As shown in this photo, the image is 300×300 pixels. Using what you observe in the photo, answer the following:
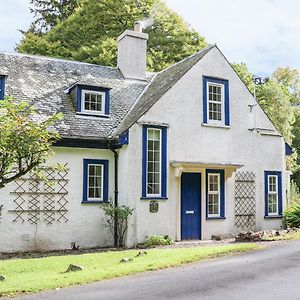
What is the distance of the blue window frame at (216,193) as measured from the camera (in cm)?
1767

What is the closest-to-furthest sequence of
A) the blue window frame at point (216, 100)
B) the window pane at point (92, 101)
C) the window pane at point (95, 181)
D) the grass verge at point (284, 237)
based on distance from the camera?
the grass verge at point (284, 237) < the window pane at point (95, 181) < the window pane at point (92, 101) < the blue window frame at point (216, 100)

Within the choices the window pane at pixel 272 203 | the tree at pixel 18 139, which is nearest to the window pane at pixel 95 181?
the tree at pixel 18 139

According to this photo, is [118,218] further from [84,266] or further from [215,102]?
[215,102]

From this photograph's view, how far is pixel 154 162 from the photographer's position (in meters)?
16.4

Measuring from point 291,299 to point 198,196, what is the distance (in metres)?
9.90

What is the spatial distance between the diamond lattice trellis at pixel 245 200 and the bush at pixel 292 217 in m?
1.72

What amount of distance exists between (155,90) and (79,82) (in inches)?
130

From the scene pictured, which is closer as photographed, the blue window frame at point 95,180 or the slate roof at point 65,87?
the blue window frame at point 95,180

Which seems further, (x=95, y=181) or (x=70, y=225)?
(x=95, y=181)

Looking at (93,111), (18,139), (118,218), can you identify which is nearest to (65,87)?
(93,111)

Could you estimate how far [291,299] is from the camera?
298 inches

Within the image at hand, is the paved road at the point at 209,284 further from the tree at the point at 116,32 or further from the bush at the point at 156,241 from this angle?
the tree at the point at 116,32

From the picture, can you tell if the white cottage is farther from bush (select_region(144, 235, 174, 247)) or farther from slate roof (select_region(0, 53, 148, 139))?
bush (select_region(144, 235, 174, 247))

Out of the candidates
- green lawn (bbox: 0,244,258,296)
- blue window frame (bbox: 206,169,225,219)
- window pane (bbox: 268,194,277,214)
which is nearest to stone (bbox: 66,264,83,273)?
green lawn (bbox: 0,244,258,296)
